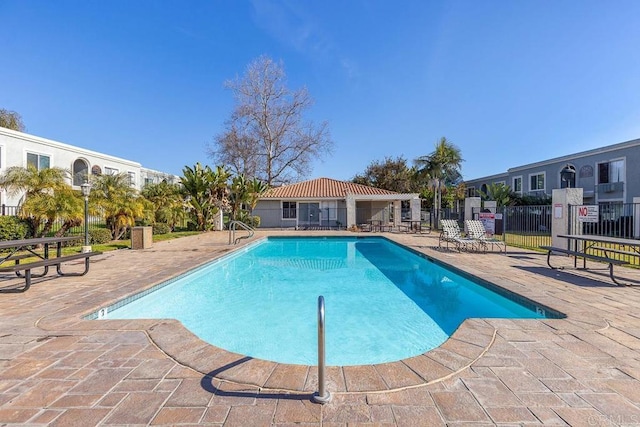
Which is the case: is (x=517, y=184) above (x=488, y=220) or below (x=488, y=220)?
above

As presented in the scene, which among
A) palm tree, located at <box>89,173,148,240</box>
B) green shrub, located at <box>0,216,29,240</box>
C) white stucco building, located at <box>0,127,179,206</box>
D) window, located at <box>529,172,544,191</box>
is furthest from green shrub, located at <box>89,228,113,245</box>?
window, located at <box>529,172,544,191</box>

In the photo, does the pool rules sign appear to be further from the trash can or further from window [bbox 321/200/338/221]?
window [bbox 321/200/338/221]

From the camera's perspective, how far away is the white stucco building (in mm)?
17906

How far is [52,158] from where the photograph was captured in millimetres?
21188

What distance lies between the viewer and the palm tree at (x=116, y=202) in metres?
13.4

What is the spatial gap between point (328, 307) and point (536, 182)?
2903 cm

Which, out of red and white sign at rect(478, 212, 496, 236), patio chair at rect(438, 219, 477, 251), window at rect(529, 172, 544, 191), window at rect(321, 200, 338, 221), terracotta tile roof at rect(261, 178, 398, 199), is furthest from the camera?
window at rect(529, 172, 544, 191)

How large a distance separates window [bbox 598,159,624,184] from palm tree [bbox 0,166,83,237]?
32.5 metres

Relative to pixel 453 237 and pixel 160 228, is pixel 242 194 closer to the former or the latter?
pixel 160 228

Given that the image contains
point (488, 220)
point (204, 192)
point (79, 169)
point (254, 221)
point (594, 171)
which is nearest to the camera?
point (488, 220)

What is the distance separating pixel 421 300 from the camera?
6.79 meters

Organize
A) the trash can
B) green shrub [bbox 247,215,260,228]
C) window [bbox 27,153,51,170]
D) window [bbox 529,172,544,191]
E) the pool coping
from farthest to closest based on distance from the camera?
window [bbox 529,172,544,191], green shrub [bbox 247,215,260,228], window [bbox 27,153,51,170], the trash can, the pool coping

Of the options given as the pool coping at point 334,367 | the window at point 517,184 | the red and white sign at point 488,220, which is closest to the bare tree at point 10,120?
the pool coping at point 334,367

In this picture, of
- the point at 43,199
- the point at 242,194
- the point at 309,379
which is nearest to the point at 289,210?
the point at 242,194
